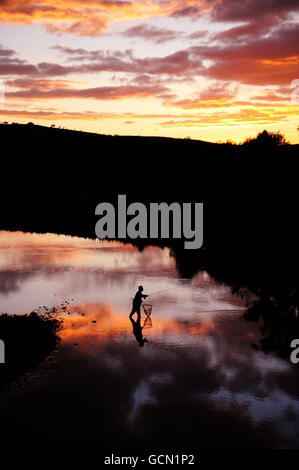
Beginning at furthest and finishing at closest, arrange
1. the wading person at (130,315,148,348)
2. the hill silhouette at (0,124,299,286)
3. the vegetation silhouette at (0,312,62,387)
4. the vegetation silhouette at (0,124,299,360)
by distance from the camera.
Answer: the hill silhouette at (0,124,299,286), the vegetation silhouette at (0,124,299,360), the wading person at (130,315,148,348), the vegetation silhouette at (0,312,62,387)

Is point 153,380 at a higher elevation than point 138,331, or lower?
lower

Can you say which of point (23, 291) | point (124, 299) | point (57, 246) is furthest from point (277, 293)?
point (57, 246)

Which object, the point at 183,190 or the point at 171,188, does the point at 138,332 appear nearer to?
the point at 183,190

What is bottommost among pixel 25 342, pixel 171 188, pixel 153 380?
pixel 153 380

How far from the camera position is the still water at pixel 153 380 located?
12359 millimetres

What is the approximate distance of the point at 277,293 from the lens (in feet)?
86.7

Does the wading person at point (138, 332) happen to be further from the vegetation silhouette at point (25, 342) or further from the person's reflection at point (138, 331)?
the vegetation silhouette at point (25, 342)

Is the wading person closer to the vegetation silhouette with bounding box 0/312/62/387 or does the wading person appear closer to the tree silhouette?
the vegetation silhouette with bounding box 0/312/62/387

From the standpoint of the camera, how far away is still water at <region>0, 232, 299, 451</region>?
487 inches

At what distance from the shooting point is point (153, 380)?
15.4 m

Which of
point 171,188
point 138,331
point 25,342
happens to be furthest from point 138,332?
point 171,188

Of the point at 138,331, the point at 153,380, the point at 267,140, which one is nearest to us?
the point at 153,380

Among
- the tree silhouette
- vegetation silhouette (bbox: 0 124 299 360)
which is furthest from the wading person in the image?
the tree silhouette
